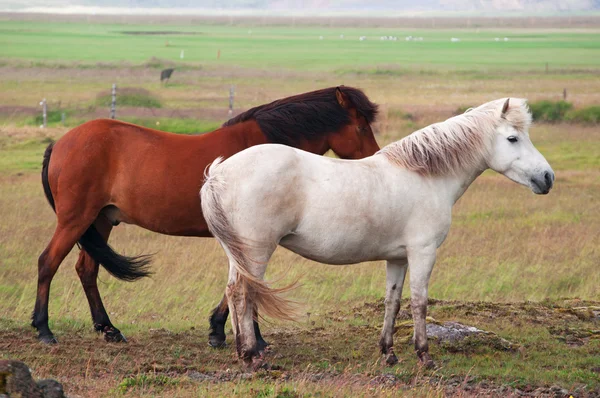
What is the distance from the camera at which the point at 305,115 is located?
7.50m

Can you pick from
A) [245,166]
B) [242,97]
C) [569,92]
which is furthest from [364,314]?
[569,92]

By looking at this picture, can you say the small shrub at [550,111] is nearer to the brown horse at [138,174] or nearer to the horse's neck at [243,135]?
the brown horse at [138,174]

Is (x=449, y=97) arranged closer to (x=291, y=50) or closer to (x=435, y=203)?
(x=435, y=203)

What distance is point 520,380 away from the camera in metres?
6.11

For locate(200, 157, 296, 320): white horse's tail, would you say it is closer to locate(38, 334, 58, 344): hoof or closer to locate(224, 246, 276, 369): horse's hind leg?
locate(224, 246, 276, 369): horse's hind leg

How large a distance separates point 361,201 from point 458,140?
1034 millimetres

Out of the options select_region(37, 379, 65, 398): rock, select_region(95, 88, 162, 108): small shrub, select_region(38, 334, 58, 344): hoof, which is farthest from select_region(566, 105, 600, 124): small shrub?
select_region(37, 379, 65, 398): rock

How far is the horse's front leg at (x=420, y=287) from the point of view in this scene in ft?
20.8

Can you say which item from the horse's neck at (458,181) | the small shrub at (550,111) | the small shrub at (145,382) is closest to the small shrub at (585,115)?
the small shrub at (550,111)

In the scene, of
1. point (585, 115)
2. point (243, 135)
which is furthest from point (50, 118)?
point (243, 135)

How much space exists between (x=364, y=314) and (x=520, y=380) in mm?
2538

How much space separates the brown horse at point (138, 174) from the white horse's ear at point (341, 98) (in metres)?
0.15

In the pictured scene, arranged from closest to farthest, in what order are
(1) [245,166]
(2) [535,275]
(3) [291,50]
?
(1) [245,166] < (2) [535,275] < (3) [291,50]

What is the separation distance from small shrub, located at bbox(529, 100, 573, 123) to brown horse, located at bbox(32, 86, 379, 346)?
25360 mm
